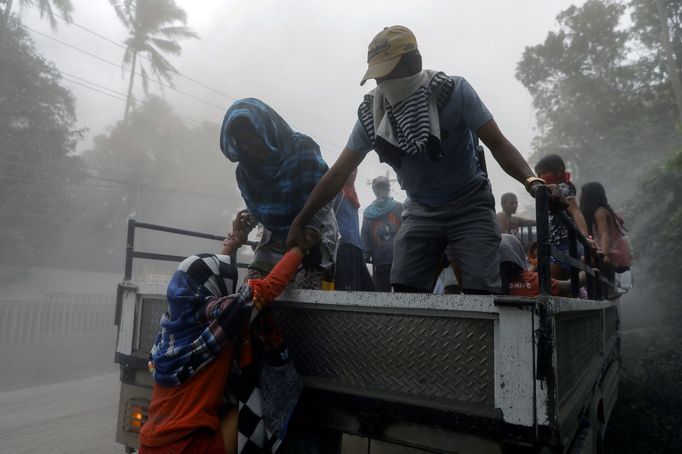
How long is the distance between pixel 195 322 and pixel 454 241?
124 cm

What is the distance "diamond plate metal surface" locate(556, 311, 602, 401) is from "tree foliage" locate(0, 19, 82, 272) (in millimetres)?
16586

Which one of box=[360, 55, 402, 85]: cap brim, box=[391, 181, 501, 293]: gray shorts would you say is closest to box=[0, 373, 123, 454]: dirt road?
box=[391, 181, 501, 293]: gray shorts

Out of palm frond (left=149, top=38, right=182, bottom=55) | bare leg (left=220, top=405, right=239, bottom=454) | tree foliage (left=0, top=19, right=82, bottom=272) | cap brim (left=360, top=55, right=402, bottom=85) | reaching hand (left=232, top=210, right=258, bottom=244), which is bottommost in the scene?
bare leg (left=220, top=405, right=239, bottom=454)

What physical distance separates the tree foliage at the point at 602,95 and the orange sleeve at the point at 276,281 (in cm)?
1614

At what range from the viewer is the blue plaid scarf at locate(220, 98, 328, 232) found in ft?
8.68

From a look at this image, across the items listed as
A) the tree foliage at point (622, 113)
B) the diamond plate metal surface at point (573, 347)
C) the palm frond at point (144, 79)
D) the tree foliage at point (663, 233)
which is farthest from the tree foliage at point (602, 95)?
the palm frond at point (144, 79)

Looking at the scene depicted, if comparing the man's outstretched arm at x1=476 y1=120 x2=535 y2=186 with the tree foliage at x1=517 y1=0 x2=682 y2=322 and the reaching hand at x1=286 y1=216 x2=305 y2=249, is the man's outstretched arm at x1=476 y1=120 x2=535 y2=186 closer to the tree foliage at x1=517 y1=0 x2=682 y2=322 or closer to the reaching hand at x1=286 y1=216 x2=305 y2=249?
the reaching hand at x1=286 y1=216 x2=305 y2=249

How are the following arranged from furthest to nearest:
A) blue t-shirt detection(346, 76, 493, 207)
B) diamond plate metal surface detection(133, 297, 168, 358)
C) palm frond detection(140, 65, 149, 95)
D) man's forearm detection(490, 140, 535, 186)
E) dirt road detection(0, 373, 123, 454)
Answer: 1. palm frond detection(140, 65, 149, 95)
2. dirt road detection(0, 373, 123, 454)
3. diamond plate metal surface detection(133, 297, 168, 358)
4. blue t-shirt detection(346, 76, 493, 207)
5. man's forearm detection(490, 140, 535, 186)

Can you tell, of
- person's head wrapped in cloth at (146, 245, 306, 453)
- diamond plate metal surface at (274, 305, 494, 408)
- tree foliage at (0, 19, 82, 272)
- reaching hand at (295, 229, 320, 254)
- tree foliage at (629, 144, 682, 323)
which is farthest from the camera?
tree foliage at (0, 19, 82, 272)

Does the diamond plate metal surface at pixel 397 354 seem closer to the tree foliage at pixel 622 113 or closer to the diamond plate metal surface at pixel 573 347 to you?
the diamond plate metal surface at pixel 573 347

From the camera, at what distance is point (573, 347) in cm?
195

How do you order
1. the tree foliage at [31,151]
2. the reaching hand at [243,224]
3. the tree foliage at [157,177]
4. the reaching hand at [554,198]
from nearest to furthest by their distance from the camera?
the reaching hand at [554,198] → the reaching hand at [243,224] → the tree foliage at [31,151] → the tree foliage at [157,177]

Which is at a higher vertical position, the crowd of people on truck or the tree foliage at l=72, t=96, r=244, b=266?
the tree foliage at l=72, t=96, r=244, b=266

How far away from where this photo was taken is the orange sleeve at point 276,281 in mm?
1966
